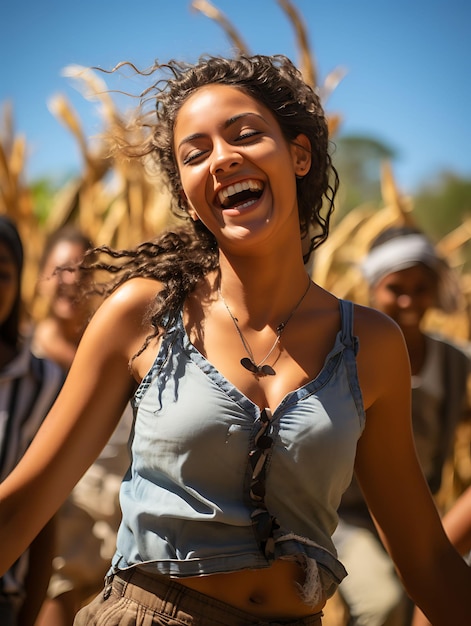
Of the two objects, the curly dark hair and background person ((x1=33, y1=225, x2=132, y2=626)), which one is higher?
the curly dark hair

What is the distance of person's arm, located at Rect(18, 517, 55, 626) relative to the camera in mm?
3076

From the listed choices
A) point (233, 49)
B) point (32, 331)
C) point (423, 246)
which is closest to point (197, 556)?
point (233, 49)

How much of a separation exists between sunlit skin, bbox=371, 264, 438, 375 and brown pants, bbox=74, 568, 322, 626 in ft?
8.08

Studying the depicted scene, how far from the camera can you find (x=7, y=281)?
11.3ft

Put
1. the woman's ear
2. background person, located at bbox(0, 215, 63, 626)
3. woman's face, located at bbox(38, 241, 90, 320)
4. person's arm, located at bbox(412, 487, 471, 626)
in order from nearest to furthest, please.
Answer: the woman's ear < person's arm, located at bbox(412, 487, 471, 626) < background person, located at bbox(0, 215, 63, 626) < woman's face, located at bbox(38, 241, 90, 320)

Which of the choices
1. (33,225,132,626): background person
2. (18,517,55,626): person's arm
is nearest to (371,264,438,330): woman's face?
(33,225,132,626): background person

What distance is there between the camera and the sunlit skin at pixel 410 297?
434 cm

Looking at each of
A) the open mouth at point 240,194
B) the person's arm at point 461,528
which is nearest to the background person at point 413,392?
the person's arm at point 461,528

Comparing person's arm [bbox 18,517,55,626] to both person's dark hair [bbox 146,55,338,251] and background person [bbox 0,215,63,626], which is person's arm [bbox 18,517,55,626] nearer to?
background person [bbox 0,215,63,626]

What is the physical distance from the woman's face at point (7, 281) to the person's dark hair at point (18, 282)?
0.02 m

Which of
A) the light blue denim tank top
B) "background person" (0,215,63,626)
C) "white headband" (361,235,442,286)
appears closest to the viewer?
the light blue denim tank top

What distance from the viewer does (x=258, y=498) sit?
2002 mm

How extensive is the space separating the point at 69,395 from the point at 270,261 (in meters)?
0.60

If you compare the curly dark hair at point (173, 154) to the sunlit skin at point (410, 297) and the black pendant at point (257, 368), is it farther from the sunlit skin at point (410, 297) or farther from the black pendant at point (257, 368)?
the sunlit skin at point (410, 297)
